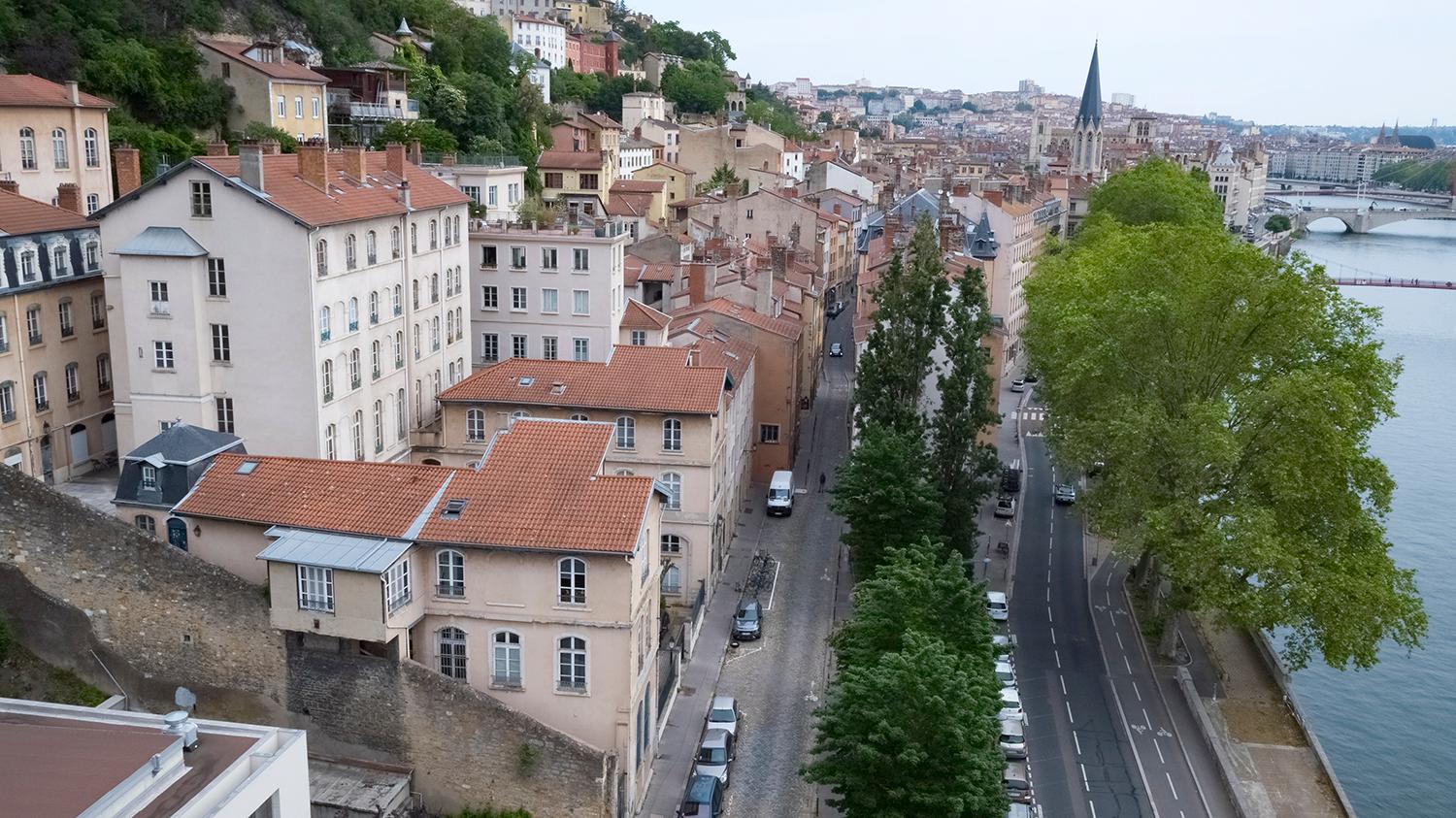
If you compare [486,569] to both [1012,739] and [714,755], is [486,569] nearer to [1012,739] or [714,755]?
[714,755]

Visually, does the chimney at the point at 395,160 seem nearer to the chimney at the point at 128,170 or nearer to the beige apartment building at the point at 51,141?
the chimney at the point at 128,170

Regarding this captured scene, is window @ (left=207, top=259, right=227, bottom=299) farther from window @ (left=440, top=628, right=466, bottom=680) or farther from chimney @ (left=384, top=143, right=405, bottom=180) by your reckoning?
window @ (left=440, top=628, right=466, bottom=680)

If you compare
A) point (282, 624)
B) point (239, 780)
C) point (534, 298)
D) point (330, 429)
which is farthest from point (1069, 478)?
point (239, 780)

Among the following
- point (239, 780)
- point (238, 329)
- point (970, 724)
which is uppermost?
point (238, 329)

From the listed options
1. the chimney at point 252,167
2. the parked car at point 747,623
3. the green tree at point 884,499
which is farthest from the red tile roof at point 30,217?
the green tree at point 884,499

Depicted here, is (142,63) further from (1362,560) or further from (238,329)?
(1362,560)
